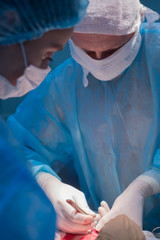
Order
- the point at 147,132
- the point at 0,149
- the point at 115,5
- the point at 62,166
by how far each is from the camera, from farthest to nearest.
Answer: the point at 62,166 < the point at 147,132 < the point at 115,5 < the point at 0,149

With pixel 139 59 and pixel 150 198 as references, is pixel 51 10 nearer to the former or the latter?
pixel 139 59

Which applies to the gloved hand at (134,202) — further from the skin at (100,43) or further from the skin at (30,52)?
the skin at (30,52)

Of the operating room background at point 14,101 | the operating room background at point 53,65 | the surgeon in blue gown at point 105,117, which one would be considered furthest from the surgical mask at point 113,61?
the operating room background at point 14,101

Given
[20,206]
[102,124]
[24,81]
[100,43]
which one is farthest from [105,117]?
[20,206]

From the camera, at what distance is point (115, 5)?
156 centimetres

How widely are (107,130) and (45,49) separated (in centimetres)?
100

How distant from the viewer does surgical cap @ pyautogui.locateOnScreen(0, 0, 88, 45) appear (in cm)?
86

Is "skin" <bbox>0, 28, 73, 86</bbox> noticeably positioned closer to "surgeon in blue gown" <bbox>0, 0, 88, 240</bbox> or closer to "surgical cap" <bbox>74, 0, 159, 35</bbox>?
"surgeon in blue gown" <bbox>0, 0, 88, 240</bbox>

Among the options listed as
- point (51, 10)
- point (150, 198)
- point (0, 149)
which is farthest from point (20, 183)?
point (150, 198)

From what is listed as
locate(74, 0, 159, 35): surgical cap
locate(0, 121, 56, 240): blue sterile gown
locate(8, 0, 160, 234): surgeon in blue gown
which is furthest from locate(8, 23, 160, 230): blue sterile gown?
locate(0, 121, 56, 240): blue sterile gown

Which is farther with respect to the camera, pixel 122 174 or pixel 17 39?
pixel 122 174

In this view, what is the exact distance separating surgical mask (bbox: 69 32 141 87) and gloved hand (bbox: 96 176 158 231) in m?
0.65

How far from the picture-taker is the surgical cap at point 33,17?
859 mm

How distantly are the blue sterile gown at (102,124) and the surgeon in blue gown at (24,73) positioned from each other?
837 millimetres
